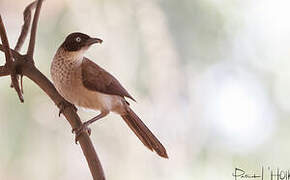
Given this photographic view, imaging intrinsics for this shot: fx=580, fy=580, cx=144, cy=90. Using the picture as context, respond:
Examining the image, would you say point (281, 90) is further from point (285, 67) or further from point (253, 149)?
point (253, 149)

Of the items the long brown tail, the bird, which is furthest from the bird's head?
the long brown tail

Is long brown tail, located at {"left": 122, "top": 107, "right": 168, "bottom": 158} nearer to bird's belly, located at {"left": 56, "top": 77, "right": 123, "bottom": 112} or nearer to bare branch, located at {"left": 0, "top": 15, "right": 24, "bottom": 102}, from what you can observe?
bird's belly, located at {"left": 56, "top": 77, "right": 123, "bottom": 112}

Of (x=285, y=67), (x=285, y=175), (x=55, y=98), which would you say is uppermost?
(x=285, y=67)

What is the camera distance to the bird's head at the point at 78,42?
2.74ft

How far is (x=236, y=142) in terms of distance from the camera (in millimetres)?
1207

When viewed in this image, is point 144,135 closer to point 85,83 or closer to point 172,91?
point 85,83

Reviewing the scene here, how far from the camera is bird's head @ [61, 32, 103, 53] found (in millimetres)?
834

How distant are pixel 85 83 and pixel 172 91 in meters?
0.47

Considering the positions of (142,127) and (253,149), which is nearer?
(142,127)

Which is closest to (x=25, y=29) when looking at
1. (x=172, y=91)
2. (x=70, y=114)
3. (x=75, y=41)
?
(x=75, y=41)

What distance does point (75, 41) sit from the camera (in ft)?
2.78

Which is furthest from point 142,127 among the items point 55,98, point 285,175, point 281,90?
point 281,90

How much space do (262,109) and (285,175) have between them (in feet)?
0.61

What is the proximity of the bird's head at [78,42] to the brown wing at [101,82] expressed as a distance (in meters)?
0.03
